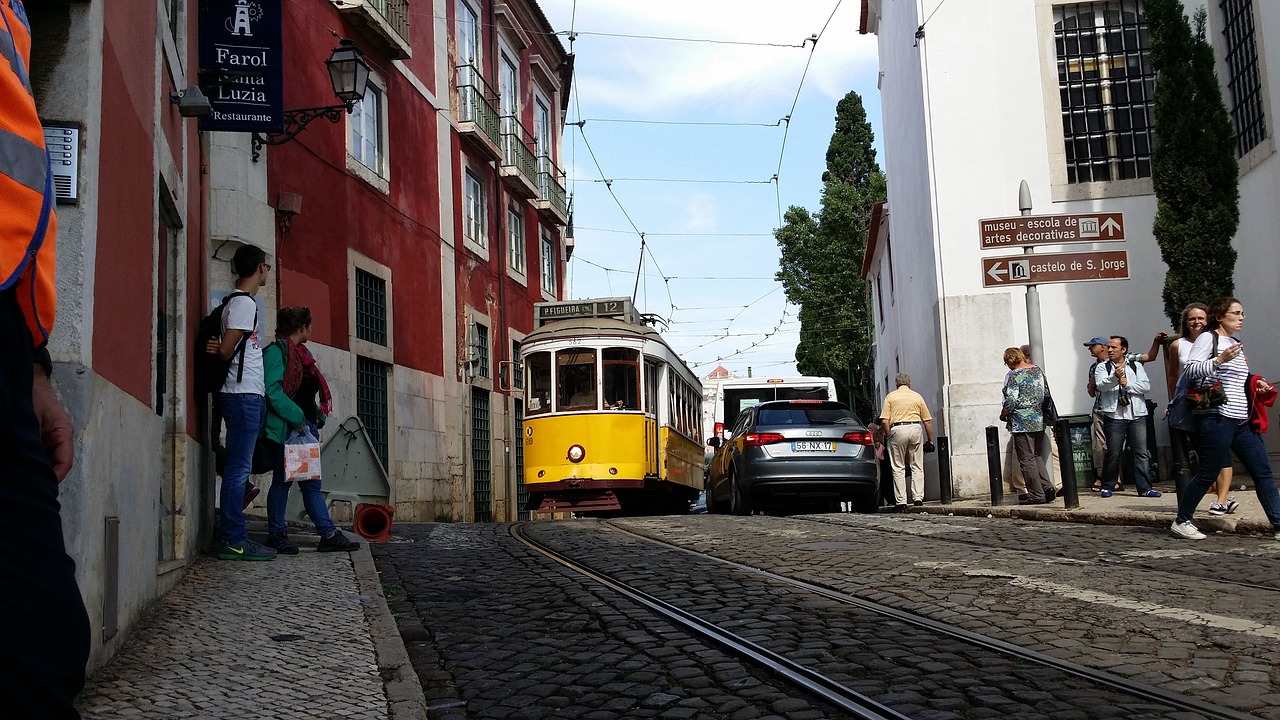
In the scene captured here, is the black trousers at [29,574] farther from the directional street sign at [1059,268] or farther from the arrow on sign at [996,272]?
the arrow on sign at [996,272]

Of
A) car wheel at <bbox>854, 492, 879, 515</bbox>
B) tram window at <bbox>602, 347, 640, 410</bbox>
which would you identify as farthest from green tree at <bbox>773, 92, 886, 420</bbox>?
car wheel at <bbox>854, 492, 879, 515</bbox>

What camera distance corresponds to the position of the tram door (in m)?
17.7

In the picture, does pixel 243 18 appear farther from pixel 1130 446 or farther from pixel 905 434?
pixel 1130 446

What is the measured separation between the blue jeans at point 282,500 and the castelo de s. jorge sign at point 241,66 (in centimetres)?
294

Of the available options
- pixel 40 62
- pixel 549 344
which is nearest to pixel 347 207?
pixel 549 344

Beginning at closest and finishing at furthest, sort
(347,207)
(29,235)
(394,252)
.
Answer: (29,235) → (347,207) → (394,252)

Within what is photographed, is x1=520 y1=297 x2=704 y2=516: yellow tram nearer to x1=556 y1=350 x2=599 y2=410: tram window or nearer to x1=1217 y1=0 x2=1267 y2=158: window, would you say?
x1=556 y1=350 x2=599 y2=410: tram window

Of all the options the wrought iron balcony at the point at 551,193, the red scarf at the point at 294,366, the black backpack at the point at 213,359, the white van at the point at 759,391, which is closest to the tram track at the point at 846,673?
the red scarf at the point at 294,366

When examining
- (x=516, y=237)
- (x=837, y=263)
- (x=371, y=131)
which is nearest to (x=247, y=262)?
(x=371, y=131)

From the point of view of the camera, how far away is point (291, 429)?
833cm

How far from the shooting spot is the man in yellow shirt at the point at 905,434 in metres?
15.1

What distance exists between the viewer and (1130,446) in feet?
41.8

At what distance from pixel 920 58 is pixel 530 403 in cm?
761

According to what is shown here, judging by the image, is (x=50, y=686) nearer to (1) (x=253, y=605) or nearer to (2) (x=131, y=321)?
(2) (x=131, y=321)
